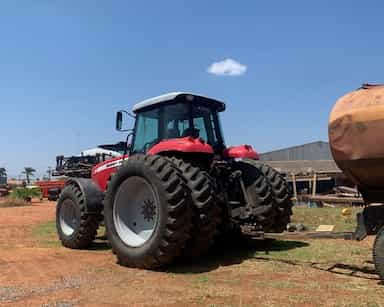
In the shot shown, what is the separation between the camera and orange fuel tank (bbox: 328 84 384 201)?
17.4 ft

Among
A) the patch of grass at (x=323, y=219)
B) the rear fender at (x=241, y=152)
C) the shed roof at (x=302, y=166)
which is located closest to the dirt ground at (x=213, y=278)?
the rear fender at (x=241, y=152)

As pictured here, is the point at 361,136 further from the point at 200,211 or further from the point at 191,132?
the point at 191,132

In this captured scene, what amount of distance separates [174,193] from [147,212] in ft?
3.47

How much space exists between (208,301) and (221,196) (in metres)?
2.36

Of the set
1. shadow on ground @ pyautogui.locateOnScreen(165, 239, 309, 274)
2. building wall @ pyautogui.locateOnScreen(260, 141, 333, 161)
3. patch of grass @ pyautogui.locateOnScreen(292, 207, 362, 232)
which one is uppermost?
building wall @ pyautogui.locateOnScreen(260, 141, 333, 161)

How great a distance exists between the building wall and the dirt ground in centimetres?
3728

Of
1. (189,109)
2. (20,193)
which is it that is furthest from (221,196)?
(20,193)

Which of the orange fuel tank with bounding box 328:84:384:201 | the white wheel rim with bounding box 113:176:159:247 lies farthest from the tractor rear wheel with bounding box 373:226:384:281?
the white wheel rim with bounding box 113:176:159:247

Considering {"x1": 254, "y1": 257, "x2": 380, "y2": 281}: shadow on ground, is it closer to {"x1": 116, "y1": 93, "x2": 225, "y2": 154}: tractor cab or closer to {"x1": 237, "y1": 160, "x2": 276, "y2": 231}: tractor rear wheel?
{"x1": 237, "y1": 160, "x2": 276, "y2": 231}: tractor rear wheel

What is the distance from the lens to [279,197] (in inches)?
306

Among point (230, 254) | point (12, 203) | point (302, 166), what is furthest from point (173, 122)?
point (302, 166)

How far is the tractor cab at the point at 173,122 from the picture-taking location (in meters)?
7.46

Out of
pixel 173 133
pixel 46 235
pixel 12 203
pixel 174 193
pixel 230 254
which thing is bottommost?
pixel 12 203

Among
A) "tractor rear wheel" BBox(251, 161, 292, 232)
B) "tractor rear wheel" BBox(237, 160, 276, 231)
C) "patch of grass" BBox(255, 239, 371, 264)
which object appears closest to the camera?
"patch of grass" BBox(255, 239, 371, 264)
